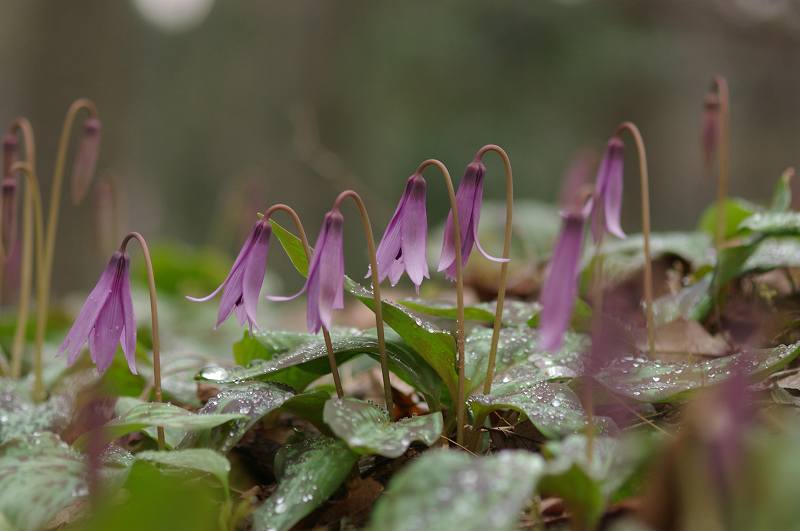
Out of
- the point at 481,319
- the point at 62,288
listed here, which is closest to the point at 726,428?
the point at 481,319

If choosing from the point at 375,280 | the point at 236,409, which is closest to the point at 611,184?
the point at 375,280

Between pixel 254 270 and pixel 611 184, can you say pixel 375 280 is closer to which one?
pixel 254 270

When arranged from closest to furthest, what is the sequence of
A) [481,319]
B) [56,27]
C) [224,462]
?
1. [224,462]
2. [481,319]
3. [56,27]

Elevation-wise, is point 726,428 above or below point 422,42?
below

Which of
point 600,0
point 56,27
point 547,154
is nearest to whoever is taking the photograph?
point 56,27

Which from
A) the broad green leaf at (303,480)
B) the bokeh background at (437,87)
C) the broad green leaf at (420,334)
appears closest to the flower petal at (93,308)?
the broad green leaf at (420,334)

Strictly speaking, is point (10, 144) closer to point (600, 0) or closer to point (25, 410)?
point (25, 410)
